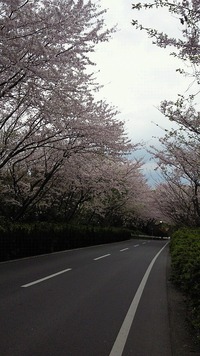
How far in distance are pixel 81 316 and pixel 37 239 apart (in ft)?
37.8

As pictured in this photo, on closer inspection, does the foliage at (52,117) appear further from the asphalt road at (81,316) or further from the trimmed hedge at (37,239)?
the asphalt road at (81,316)

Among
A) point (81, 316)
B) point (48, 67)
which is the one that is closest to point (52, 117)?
point (48, 67)

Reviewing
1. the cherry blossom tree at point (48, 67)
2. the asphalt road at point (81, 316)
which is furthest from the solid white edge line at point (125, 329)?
the cherry blossom tree at point (48, 67)

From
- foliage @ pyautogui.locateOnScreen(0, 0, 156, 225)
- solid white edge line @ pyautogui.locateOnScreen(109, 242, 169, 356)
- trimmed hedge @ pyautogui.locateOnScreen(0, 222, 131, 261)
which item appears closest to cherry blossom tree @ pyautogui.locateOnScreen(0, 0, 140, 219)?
foliage @ pyautogui.locateOnScreen(0, 0, 156, 225)

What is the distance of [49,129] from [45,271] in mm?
7183

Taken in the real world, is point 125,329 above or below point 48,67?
below

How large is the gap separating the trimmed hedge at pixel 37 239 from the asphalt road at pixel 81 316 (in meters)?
3.80

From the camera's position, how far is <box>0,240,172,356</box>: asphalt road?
4.34m

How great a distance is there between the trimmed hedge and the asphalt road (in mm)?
3803

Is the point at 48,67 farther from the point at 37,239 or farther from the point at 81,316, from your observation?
the point at 37,239

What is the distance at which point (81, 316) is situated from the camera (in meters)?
5.84

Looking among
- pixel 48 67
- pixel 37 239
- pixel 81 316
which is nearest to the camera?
pixel 81 316

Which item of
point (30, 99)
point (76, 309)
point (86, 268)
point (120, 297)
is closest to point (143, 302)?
point (120, 297)

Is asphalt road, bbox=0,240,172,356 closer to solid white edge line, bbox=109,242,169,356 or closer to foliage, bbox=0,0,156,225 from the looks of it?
solid white edge line, bbox=109,242,169,356
